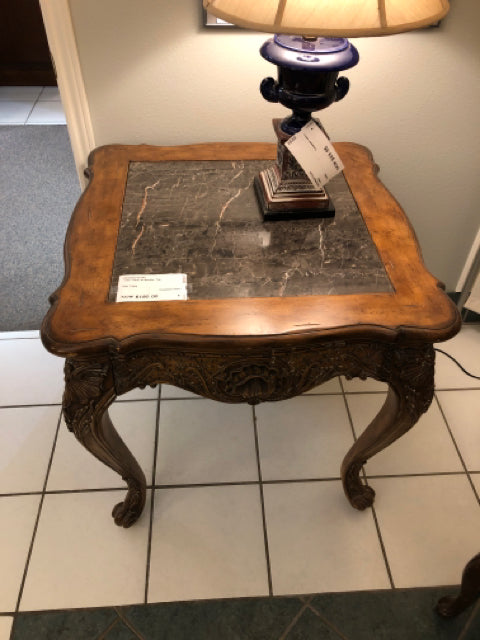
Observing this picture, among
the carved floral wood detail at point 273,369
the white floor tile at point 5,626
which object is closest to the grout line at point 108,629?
the white floor tile at point 5,626

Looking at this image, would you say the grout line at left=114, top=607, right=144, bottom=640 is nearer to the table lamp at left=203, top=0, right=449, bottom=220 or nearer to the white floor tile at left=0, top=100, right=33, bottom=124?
the table lamp at left=203, top=0, right=449, bottom=220

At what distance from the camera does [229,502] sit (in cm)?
155

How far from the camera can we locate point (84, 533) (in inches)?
58.1

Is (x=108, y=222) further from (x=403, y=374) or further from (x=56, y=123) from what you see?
(x=56, y=123)

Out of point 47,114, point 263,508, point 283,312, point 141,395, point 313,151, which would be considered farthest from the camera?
point 47,114

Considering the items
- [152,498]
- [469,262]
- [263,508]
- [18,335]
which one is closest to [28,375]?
[18,335]

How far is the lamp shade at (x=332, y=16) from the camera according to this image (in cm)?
85

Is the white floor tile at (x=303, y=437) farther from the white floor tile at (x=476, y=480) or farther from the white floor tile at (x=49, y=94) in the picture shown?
the white floor tile at (x=49, y=94)

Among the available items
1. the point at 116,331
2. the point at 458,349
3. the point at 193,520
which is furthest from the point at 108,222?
the point at 458,349

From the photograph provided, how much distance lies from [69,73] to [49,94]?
2428 mm

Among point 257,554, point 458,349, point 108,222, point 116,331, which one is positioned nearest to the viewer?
point 116,331

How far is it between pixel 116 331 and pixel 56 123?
104 inches

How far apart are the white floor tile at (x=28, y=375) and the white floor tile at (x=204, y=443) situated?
0.39m

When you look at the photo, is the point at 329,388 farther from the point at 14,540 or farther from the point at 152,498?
the point at 14,540
